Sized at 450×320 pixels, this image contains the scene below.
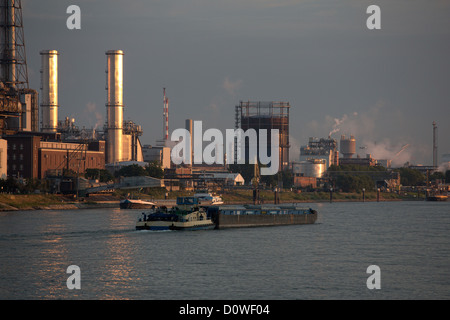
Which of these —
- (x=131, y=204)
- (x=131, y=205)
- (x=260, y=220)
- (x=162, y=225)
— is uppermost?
(x=162, y=225)

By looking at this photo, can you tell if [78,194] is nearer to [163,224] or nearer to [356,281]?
[163,224]

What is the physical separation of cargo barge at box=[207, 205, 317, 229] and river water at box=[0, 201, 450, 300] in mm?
5658

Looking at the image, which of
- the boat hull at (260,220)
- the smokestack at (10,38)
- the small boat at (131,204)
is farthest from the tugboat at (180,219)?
the smokestack at (10,38)

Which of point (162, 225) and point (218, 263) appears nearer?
point (218, 263)

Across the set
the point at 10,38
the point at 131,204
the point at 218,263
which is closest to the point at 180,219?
the point at 218,263

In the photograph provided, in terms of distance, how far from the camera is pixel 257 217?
115m

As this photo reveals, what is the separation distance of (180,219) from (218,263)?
3081cm

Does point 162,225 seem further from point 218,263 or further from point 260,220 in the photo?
point 218,263

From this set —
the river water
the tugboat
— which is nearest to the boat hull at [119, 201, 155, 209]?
the tugboat

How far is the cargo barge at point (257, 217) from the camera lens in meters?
107

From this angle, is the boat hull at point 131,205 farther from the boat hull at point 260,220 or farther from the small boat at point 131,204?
the boat hull at point 260,220

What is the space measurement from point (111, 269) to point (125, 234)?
94.3 feet

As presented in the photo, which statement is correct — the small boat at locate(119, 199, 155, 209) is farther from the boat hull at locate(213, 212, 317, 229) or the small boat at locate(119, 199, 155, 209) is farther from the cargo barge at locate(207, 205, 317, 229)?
the boat hull at locate(213, 212, 317, 229)

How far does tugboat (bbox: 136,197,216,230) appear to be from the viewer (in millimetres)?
96250
